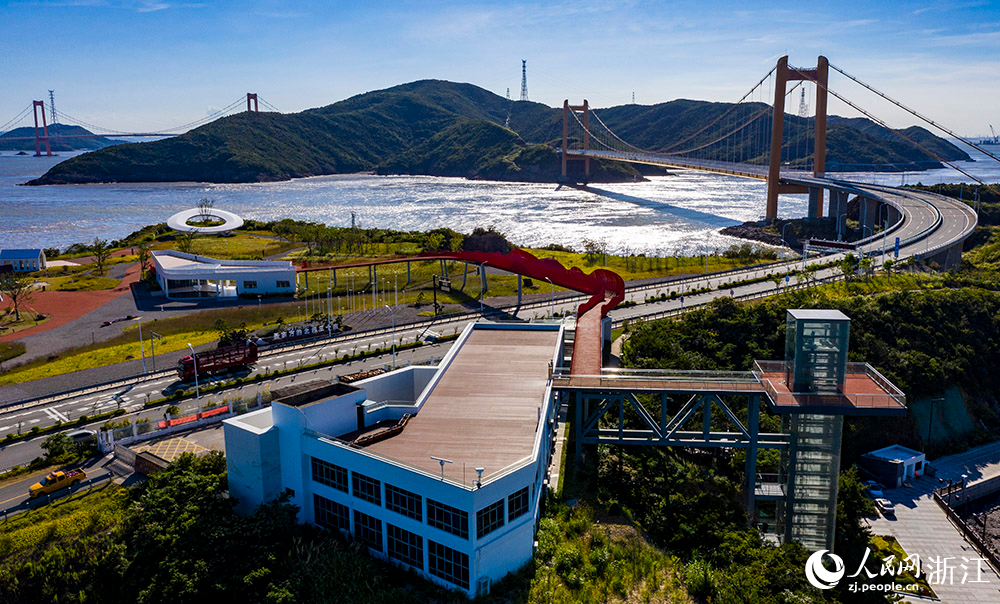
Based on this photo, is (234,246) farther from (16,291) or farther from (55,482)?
(55,482)

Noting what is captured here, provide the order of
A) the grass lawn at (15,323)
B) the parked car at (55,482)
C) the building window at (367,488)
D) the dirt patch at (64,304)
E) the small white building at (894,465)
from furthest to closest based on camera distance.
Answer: the dirt patch at (64,304), the grass lawn at (15,323), the small white building at (894,465), the parked car at (55,482), the building window at (367,488)

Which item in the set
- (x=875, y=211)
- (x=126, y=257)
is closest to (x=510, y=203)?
(x=875, y=211)

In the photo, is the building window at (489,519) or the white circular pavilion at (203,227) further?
the white circular pavilion at (203,227)

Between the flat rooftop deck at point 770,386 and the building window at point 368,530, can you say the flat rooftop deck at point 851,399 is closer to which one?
the flat rooftop deck at point 770,386

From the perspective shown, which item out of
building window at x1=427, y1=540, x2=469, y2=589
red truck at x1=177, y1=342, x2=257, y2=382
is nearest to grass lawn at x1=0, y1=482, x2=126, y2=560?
building window at x1=427, y1=540, x2=469, y2=589

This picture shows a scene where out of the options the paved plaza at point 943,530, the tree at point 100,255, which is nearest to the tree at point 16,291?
the tree at point 100,255

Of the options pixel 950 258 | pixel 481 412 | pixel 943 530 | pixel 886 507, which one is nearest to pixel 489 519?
pixel 481 412

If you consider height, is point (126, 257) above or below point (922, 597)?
above

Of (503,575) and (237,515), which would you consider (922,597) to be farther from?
(237,515)
